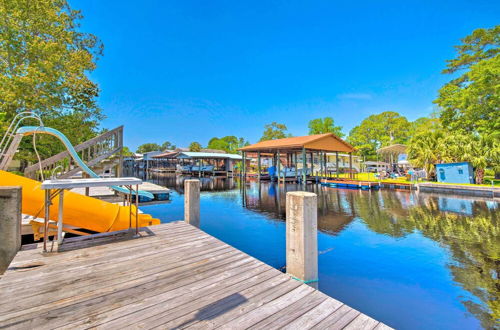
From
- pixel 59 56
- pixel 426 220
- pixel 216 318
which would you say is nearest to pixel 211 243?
pixel 216 318

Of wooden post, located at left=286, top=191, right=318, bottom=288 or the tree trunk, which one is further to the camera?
the tree trunk

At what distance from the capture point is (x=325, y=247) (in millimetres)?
6070

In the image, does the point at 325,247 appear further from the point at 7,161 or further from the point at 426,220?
the point at 7,161

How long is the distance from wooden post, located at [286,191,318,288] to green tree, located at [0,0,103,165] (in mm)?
14490

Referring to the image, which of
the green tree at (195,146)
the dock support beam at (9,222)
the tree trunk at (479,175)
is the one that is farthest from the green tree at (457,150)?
the green tree at (195,146)

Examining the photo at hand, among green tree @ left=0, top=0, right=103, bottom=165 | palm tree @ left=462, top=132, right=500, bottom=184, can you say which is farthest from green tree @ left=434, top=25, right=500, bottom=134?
green tree @ left=0, top=0, right=103, bottom=165

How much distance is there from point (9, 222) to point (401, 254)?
7898mm

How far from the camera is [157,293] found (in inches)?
93.8

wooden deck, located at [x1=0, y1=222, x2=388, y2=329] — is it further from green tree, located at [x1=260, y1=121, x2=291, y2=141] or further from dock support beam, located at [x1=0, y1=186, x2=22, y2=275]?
green tree, located at [x1=260, y1=121, x2=291, y2=141]

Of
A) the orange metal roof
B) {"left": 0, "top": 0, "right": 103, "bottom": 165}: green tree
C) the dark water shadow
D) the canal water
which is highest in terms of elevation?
{"left": 0, "top": 0, "right": 103, "bottom": 165}: green tree

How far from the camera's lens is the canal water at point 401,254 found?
345cm

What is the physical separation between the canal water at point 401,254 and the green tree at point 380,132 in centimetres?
3934

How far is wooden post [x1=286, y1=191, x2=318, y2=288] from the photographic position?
2.89 m

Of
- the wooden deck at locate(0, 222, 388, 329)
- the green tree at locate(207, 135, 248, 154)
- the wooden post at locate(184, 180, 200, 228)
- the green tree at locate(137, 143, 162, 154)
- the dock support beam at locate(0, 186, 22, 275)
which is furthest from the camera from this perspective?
the green tree at locate(137, 143, 162, 154)
